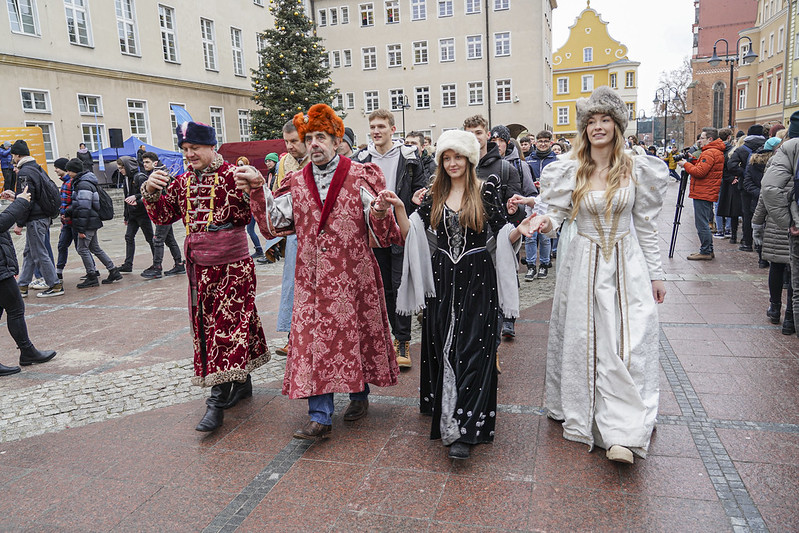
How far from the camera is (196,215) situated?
4.11m

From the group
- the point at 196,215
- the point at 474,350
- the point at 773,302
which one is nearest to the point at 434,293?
the point at 474,350

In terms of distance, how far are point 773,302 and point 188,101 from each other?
1078 inches

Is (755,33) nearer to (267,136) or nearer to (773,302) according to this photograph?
(267,136)

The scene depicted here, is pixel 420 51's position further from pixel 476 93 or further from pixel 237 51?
pixel 237 51

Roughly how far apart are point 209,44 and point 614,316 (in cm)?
3042

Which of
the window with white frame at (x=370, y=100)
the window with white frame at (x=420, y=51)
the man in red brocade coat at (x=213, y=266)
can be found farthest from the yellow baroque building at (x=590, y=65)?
the man in red brocade coat at (x=213, y=266)

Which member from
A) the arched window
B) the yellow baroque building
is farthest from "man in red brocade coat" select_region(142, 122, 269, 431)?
the arched window

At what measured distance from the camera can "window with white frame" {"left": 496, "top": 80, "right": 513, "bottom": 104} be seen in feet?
133

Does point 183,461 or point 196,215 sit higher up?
point 196,215

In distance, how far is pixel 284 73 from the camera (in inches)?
1033

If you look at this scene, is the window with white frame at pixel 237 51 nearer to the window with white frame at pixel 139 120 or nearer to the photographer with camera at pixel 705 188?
the window with white frame at pixel 139 120

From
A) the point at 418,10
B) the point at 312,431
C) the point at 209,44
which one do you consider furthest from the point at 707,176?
the point at 418,10

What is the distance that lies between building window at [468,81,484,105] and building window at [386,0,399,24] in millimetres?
7036

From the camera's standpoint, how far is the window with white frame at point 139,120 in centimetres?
2545
